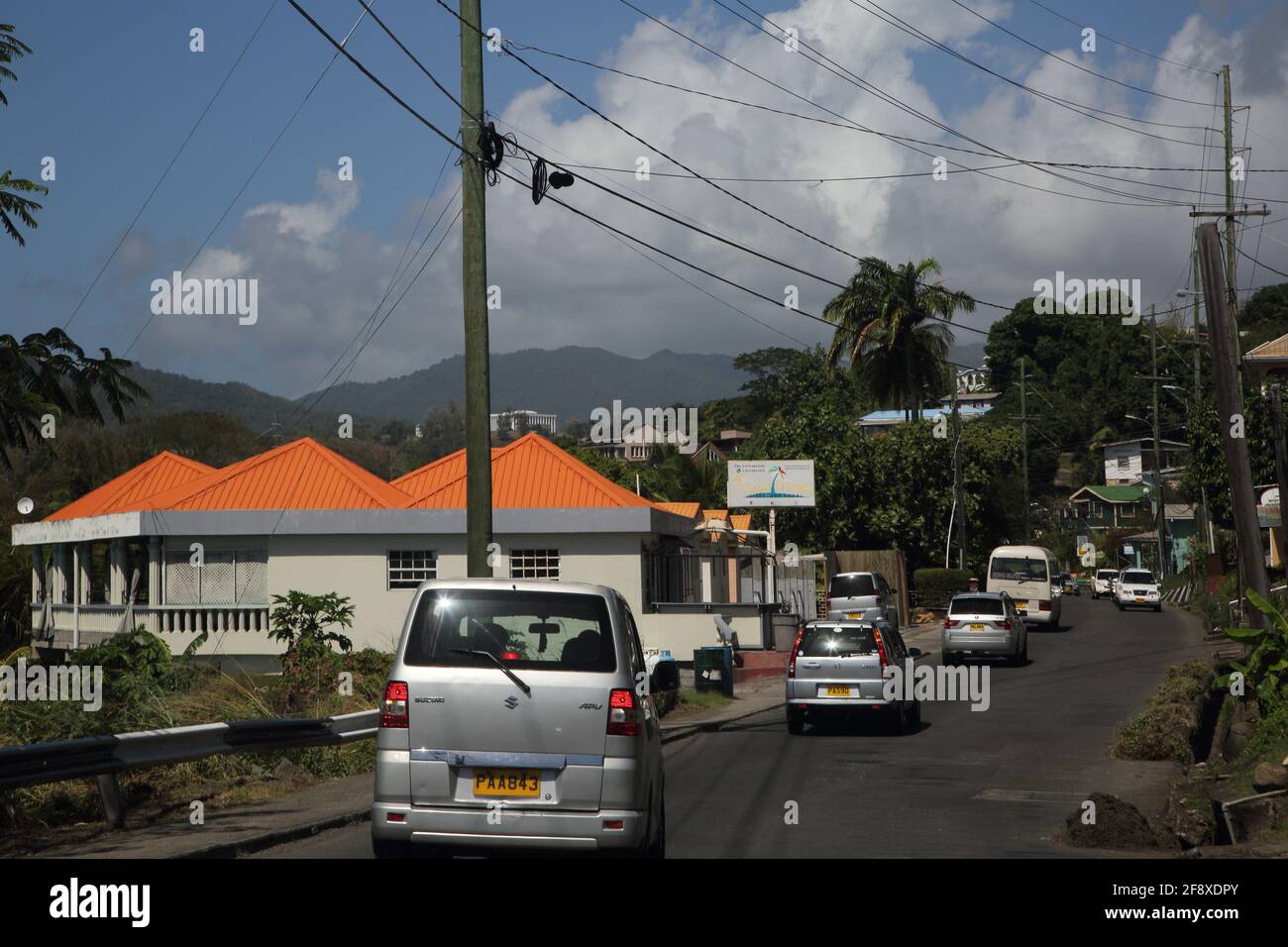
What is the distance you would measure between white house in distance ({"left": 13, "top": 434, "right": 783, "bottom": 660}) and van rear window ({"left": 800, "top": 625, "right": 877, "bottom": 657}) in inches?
356

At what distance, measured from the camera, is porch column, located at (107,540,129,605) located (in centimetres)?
3005

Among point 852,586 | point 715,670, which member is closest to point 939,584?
point 852,586

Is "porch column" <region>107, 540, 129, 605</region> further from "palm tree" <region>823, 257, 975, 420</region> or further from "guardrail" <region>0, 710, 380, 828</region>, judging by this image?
"palm tree" <region>823, 257, 975, 420</region>

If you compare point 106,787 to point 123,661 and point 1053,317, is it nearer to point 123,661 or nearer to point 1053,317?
point 123,661

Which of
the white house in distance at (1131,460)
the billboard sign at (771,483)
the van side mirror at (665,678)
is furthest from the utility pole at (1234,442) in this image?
the white house in distance at (1131,460)

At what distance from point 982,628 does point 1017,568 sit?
44.2 feet

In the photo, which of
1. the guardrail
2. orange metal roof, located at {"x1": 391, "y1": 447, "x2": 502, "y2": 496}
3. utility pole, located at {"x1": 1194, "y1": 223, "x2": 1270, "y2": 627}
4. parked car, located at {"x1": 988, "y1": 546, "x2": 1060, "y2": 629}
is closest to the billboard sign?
parked car, located at {"x1": 988, "y1": 546, "x2": 1060, "y2": 629}

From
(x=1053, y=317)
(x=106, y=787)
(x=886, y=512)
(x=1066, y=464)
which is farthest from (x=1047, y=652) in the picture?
(x=1066, y=464)

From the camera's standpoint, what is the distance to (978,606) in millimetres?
31375

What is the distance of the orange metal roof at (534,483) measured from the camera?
3048 cm

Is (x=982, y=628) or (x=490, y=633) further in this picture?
(x=982, y=628)

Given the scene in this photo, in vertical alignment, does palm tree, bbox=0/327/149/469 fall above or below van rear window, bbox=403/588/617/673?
above

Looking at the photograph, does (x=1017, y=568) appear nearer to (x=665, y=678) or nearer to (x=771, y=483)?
(x=771, y=483)
